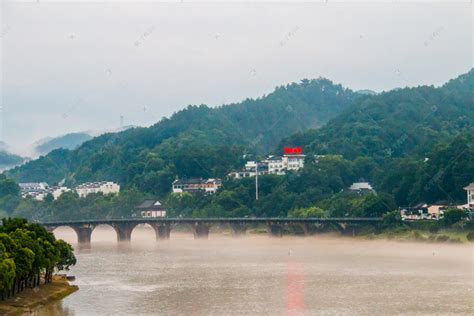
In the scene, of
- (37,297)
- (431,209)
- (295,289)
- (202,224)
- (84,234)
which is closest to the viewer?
(37,297)

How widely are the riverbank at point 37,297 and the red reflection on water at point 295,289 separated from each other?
15.7m

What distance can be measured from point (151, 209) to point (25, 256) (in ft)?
404

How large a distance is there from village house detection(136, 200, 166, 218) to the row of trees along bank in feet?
347

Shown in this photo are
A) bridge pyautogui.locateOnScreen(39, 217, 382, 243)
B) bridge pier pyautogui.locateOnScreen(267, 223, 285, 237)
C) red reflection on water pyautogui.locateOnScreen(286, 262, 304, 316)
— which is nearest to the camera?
red reflection on water pyautogui.locateOnScreen(286, 262, 304, 316)

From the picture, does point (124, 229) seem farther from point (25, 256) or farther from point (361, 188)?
point (25, 256)

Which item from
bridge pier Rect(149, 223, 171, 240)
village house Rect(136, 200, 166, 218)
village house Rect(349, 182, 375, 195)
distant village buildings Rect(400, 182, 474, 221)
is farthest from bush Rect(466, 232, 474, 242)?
village house Rect(136, 200, 166, 218)

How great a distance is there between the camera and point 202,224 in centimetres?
14788

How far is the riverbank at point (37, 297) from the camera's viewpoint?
2294 inches

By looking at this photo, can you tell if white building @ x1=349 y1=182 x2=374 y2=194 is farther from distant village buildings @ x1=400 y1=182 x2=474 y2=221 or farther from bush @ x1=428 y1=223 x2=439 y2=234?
bush @ x1=428 y1=223 x2=439 y2=234

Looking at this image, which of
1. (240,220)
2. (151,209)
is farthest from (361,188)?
(151,209)

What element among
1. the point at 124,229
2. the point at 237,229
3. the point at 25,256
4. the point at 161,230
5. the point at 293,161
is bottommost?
the point at 25,256

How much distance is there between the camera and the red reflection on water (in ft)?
208

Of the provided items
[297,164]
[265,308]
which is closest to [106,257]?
[265,308]

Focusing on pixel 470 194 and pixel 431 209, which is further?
pixel 431 209
